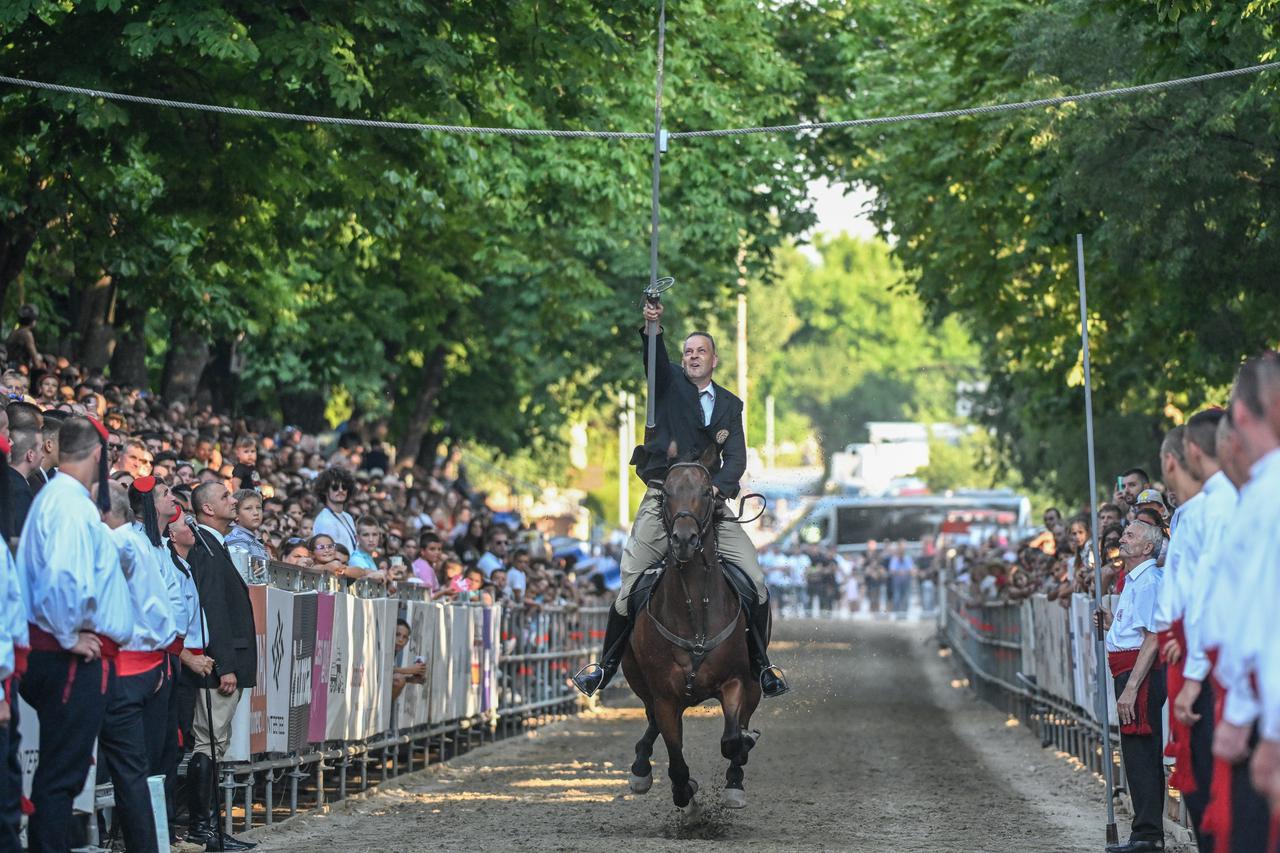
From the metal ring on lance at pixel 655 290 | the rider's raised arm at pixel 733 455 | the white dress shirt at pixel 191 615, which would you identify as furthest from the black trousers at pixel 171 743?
the rider's raised arm at pixel 733 455

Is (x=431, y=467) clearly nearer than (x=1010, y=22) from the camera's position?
No

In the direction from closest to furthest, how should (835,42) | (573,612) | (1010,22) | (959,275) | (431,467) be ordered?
(1010,22), (573,612), (959,275), (835,42), (431,467)

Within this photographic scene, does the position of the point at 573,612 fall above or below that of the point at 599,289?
below

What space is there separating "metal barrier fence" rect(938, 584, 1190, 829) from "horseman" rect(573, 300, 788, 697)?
2411 mm

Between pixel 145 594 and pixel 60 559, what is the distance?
1127mm

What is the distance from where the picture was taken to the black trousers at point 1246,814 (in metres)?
6.98

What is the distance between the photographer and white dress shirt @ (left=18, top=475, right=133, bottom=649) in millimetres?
8719

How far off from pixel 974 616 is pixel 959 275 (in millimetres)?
4845

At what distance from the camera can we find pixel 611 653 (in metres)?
14.5

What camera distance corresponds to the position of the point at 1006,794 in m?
16.8

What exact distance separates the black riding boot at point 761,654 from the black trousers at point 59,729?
5.92 m

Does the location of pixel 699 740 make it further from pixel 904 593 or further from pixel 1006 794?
pixel 904 593

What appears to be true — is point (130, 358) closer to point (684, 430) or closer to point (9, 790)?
point (684, 430)

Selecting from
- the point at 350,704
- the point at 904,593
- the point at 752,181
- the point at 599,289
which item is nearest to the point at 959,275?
the point at 752,181
